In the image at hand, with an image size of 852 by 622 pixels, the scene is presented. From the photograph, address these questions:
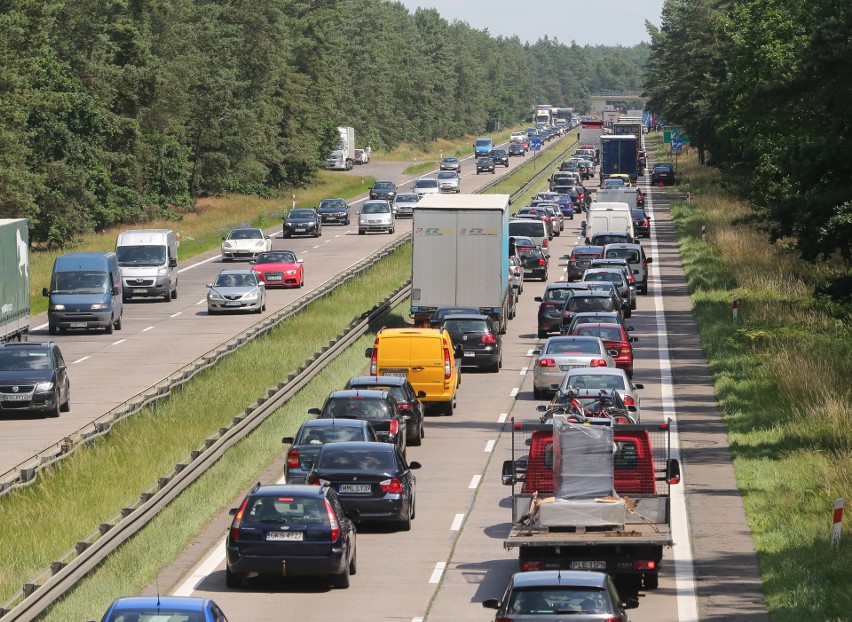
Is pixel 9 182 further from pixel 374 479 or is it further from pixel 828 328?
pixel 374 479

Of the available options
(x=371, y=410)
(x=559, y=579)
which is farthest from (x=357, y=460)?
(x=559, y=579)

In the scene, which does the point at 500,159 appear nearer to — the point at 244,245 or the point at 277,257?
the point at 244,245

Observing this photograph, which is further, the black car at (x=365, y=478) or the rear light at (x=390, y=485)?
the rear light at (x=390, y=485)

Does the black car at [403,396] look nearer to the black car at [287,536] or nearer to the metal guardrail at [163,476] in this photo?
the metal guardrail at [163,476]

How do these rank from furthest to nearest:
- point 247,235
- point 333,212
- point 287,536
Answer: point 333,212 → point 247,235 → point 287,536

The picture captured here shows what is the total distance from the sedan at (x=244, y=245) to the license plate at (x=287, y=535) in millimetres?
53021

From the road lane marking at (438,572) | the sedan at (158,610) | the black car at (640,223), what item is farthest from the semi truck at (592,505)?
the black car at (640,223)

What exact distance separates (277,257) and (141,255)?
6267 mm

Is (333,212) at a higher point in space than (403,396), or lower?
lower

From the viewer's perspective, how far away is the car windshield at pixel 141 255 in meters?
57.6

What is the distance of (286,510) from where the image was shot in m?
20.0

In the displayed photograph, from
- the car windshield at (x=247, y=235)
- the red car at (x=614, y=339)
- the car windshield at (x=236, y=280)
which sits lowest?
the car windshield at (x=247, y=235)

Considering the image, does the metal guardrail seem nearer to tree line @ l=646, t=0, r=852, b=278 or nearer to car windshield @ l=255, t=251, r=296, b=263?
car windshield @ l=255, t=251, r=296, b=263

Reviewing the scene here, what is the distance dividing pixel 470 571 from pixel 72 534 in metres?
5.62
